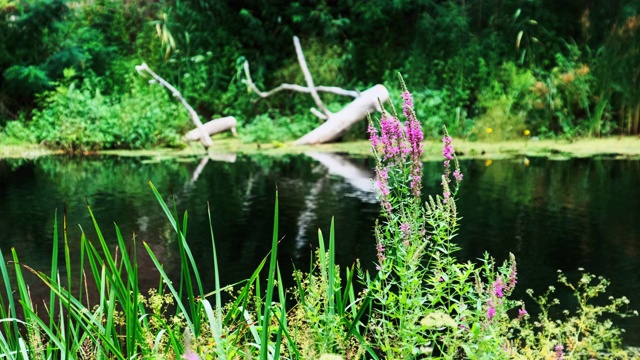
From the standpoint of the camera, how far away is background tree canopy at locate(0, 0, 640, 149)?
1046 cm

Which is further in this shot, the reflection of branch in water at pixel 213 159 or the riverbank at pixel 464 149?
the riverbank at pixel 464 149

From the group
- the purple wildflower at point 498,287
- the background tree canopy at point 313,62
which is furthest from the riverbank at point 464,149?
the purple wildflower at point 498,287

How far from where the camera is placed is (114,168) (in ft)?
29.8

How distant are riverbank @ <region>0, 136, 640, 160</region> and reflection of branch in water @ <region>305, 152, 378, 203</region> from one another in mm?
425

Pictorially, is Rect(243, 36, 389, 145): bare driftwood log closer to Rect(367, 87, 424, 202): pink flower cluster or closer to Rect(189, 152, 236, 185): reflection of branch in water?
Rect(189, 152, 236, 185): reflection of branch in water

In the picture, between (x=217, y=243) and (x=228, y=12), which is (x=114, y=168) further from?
(x=228, y=12)

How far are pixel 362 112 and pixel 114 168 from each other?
10.3 ft

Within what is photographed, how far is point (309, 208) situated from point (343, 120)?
14.3ft

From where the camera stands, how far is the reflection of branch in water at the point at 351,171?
7160 mm

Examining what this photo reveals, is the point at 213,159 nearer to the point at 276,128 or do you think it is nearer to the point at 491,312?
the point at 276,128

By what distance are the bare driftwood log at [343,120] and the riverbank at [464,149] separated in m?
0.16

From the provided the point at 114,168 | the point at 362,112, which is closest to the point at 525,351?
the point at 114,168

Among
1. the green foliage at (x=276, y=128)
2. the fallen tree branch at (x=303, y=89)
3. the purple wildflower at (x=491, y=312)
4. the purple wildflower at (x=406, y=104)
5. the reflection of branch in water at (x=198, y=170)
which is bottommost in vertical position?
the reflection of branch in water at (x=198, y=170)

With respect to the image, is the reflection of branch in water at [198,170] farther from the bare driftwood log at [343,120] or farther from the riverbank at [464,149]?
the bare driftwood log at [343,120]
